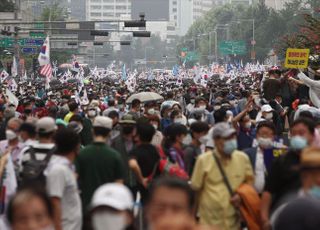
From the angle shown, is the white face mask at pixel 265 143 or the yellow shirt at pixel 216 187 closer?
the yellow shirt at pixel 216 187

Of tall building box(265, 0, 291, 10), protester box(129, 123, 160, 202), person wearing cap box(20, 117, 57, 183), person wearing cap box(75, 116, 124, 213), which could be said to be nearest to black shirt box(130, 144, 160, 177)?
protester box(129, 123, 160, 202)

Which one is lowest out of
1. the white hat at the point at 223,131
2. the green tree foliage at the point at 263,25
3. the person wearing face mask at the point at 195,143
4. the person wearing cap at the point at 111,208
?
the green tree foliage at the point at 263,25

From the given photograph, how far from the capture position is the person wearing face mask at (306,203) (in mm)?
6120

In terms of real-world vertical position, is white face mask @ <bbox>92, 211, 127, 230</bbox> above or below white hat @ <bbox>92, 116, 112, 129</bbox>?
above

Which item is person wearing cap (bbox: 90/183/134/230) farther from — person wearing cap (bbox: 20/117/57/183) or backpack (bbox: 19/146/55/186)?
person wearing cap (bbox: 20/117/57/183)

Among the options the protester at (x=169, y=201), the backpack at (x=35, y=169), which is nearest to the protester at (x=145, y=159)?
the backpack at (x=35, y=169)

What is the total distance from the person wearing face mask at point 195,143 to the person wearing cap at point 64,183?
173cm

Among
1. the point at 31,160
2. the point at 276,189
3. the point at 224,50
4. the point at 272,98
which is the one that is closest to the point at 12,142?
the point at 31,160

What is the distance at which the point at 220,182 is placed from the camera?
9289mm

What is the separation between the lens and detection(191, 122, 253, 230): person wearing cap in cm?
927

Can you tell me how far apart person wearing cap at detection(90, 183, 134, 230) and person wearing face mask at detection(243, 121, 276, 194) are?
455 centimetres

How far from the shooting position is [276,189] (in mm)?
8516

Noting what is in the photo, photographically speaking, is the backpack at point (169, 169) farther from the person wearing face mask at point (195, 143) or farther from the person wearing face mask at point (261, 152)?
the person wearing face mask at point (261, 152)

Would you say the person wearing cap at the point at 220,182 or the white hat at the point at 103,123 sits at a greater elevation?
the white hat at the point at 103,123
